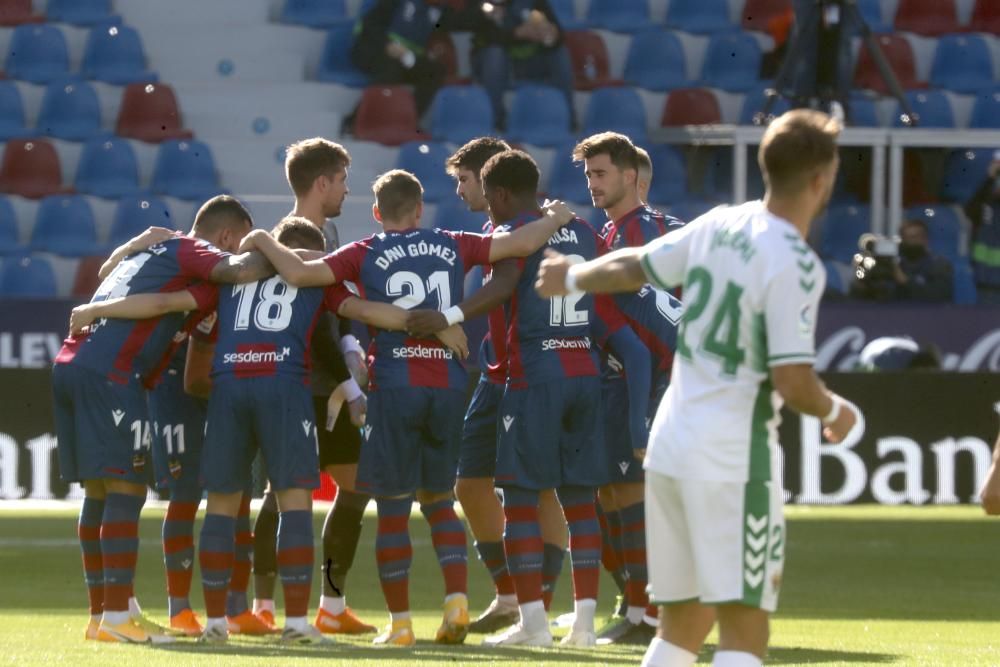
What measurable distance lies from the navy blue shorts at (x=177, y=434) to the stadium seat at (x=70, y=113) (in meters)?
10.8

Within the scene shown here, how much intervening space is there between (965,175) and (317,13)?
21.5ft

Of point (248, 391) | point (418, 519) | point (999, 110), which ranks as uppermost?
point (999, 110)

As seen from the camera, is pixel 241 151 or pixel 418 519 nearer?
pixel 418 519

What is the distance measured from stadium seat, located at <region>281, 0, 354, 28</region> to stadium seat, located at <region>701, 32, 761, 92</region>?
3.63 m

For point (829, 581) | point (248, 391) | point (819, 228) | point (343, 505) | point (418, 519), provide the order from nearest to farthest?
point (248, 391) → point (343, 505) → point (829, 581) → point (418, 519) → point (819, 228)

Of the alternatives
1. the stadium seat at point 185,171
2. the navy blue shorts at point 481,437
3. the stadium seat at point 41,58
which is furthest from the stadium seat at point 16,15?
the navy blue shorts at point 481,437

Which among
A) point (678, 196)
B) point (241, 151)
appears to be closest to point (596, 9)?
point (678, 196)

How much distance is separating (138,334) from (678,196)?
10904mm

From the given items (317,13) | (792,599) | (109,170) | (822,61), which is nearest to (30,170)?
(109,170)

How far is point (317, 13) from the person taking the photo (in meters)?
18.8

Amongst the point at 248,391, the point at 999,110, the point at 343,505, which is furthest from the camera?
the point at 999,110

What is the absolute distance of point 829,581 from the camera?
Answer: 10.1m

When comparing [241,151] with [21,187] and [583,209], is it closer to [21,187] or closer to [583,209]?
[21,187]

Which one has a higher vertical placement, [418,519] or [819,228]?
[819,228]
